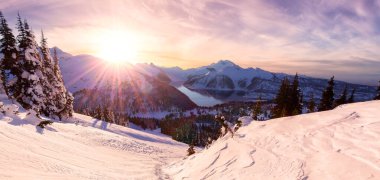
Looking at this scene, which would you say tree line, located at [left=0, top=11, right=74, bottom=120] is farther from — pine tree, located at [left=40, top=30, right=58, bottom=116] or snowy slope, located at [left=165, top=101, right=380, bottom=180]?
snowy slope, located at [left=165, top=101, right=380, bottom=180]

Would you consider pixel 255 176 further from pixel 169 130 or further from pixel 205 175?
pixel 169 130

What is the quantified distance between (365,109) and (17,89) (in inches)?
1370

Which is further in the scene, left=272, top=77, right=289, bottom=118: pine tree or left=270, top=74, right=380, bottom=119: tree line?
left=272, top=77, right=289, bottom=118: pine tree

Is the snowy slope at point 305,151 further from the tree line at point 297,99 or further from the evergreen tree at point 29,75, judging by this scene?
the tree line at point 297,99

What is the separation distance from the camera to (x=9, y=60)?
98.1 ft

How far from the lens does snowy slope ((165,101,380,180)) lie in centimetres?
720

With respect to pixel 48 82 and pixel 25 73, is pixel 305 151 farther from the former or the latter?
pixel 48 82

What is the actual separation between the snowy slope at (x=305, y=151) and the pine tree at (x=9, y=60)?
26.6m

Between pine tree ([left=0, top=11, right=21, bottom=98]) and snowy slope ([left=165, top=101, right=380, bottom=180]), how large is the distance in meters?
26.6

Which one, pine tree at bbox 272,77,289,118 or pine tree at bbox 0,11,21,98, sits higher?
pine tree at bbox 0,11,21,98

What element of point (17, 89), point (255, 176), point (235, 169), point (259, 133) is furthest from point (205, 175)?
point (17, 89)

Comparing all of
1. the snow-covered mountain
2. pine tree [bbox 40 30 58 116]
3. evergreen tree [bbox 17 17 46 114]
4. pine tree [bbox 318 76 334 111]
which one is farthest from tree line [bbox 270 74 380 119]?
the snow-covered mountain

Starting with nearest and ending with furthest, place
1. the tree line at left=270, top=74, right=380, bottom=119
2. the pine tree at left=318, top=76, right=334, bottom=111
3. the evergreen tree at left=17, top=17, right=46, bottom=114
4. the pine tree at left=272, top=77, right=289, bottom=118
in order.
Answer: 1. the evergreen tree at left=17, top=17, right=46, bottom=114
2. the pine tree at left=318, top=76, right=334, bottom=111
3. the tree line at left=270, top=74, right=380, bottom=119
4. the pine tree at left=272, top=77, right=289, bottom=118

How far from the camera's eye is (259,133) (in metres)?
A: 13.0
